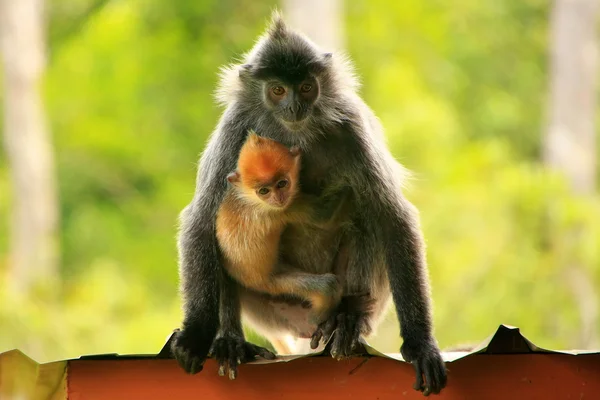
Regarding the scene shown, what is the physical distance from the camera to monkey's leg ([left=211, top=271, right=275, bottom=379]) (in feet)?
10.3

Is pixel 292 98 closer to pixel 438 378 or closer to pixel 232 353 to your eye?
pixel 232 353

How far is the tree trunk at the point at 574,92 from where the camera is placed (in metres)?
11.1

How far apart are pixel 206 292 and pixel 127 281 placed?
27.0ft

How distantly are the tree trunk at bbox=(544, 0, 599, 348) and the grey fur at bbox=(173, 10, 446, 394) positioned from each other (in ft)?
24.4

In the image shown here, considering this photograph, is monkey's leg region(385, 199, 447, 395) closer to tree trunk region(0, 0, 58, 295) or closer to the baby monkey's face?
the baby monkey's face

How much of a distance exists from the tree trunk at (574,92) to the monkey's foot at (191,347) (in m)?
8.03

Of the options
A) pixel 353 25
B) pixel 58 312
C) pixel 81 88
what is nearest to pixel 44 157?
pixel 81 88

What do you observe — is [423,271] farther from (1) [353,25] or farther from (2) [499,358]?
(1) [353,25]

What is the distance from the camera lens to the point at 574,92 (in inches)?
461

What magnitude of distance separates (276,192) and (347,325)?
1.78ft

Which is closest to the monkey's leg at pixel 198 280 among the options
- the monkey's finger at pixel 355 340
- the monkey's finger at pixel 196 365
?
the monkey's finger at pixel 196 365

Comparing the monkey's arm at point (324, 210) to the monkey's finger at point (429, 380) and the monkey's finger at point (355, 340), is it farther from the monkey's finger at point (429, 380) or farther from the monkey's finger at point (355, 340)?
the monkey's finger at point (429, 380)

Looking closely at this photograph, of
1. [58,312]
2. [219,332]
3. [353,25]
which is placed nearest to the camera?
[219,332]

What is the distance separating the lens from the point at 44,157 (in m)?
11.9
